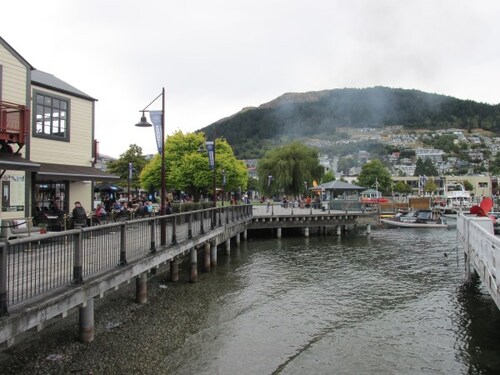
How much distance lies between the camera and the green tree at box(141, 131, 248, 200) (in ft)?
150

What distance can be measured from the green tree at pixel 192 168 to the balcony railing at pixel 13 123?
96.1 ft

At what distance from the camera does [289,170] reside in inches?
2618

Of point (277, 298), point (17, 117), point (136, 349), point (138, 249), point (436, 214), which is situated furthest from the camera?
point (436, 214)

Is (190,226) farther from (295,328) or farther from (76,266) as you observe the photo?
(76,266)

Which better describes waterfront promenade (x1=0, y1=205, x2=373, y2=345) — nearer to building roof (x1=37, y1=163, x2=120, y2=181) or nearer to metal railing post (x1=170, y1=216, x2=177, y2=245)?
metal railing post (x1=170, y1=216, x2=177, y2=245)

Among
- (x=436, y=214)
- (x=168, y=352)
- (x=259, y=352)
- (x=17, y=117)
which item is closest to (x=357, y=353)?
(x=259, y=352)

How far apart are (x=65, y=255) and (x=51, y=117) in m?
12.1

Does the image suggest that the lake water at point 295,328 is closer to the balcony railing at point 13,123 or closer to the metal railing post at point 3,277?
the metal railing post at point 3,277

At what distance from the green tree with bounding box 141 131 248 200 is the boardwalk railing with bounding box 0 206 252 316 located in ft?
103

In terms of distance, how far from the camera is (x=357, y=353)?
1091cm

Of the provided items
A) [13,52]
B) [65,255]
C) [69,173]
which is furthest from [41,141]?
[65,255]

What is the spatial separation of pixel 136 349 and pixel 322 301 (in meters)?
7.47

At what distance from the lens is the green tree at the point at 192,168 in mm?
45812

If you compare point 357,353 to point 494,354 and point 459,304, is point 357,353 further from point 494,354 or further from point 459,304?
point 459,304
